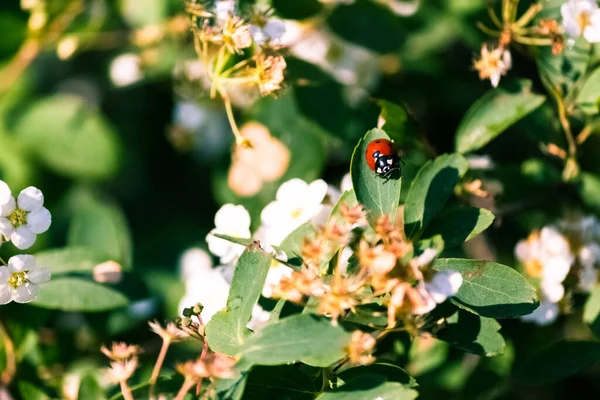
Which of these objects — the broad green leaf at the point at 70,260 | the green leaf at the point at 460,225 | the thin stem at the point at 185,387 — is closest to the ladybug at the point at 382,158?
the green leaf at the point at 460,225

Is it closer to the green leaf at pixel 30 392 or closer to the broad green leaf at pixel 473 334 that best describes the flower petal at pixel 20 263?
the green leaf at pixel 30 392

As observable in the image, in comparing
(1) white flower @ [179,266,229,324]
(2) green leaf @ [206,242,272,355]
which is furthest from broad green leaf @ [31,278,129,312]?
(2) green leaf @ [206,242,272,355]

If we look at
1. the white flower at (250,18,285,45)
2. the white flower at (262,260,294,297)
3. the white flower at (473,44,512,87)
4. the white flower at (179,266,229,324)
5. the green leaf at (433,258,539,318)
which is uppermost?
the white flower at (250,18,285,45)

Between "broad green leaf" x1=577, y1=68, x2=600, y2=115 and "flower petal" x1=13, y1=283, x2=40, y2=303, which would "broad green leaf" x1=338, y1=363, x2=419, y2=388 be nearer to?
"flower petal" x1=13, y1=283, x2=40, y2=303

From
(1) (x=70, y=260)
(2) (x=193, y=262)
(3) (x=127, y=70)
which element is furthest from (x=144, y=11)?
(1) (x=70, y=260)

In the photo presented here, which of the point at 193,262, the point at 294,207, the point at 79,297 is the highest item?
the point at 294,207

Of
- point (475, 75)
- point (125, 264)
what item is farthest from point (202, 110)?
point (475, 75)

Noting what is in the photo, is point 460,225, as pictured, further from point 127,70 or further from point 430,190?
point 127,70
